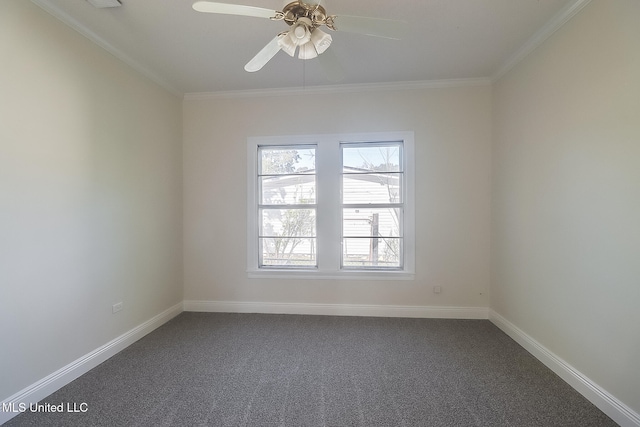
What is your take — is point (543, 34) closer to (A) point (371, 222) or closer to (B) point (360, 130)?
(B) point (360, 130)

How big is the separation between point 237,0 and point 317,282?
2.78m

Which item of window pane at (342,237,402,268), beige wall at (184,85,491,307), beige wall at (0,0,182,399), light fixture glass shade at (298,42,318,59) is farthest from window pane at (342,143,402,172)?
beige wall at (0,0,182,399)

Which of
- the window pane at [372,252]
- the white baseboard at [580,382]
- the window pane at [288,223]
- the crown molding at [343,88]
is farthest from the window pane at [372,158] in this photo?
the white baseboard at [580,382]

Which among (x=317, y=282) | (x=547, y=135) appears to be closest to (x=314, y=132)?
(x=317, y=282)

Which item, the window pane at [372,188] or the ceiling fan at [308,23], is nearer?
the ceiling fan at [308,23]

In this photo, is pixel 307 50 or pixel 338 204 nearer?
pixel 307 50

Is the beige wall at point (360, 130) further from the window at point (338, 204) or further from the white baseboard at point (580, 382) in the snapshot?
the white baseboard at point (580, 382)

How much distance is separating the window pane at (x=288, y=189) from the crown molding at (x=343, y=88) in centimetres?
103

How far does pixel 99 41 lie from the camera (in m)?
2.16

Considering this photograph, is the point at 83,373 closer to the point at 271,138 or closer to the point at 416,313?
the point at 271,138

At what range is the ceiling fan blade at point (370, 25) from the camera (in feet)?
4.52

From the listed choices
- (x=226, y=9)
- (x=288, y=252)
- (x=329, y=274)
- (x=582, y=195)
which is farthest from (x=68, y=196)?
(x=582, y=195)

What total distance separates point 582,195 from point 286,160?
2770 millimetres

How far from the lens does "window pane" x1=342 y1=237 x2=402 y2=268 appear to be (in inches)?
124
